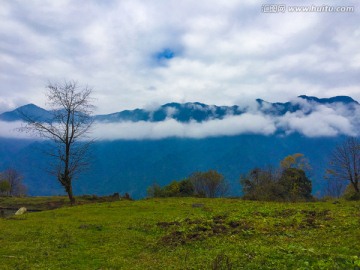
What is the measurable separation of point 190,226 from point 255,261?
913 centimetres

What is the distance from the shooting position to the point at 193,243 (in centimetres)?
1916

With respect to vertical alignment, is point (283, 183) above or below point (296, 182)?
above

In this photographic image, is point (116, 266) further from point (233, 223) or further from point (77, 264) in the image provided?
point (233, 223)

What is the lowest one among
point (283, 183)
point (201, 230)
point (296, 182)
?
point (296, 182)

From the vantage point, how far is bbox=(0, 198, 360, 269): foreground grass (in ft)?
45.7

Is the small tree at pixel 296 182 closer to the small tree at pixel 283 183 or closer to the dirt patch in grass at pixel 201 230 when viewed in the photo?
the small tree at pixel 283 183

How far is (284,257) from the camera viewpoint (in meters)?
13.7

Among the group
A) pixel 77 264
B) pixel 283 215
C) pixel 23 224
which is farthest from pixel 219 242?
pixel 23 224

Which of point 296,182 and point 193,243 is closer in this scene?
point 193,243

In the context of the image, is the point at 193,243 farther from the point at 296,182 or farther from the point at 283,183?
the point at 296,182

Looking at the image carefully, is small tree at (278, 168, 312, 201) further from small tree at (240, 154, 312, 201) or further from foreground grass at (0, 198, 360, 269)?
foreground grass at (0, 198, 360, 269)

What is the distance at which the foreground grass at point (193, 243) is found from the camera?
45.7 feet

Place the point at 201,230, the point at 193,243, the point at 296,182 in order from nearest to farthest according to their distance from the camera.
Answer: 1. the point at 193,243
2. the point at 201,230
3. the point at 296,182

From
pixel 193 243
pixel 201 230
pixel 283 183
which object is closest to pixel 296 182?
pixel 283 183
